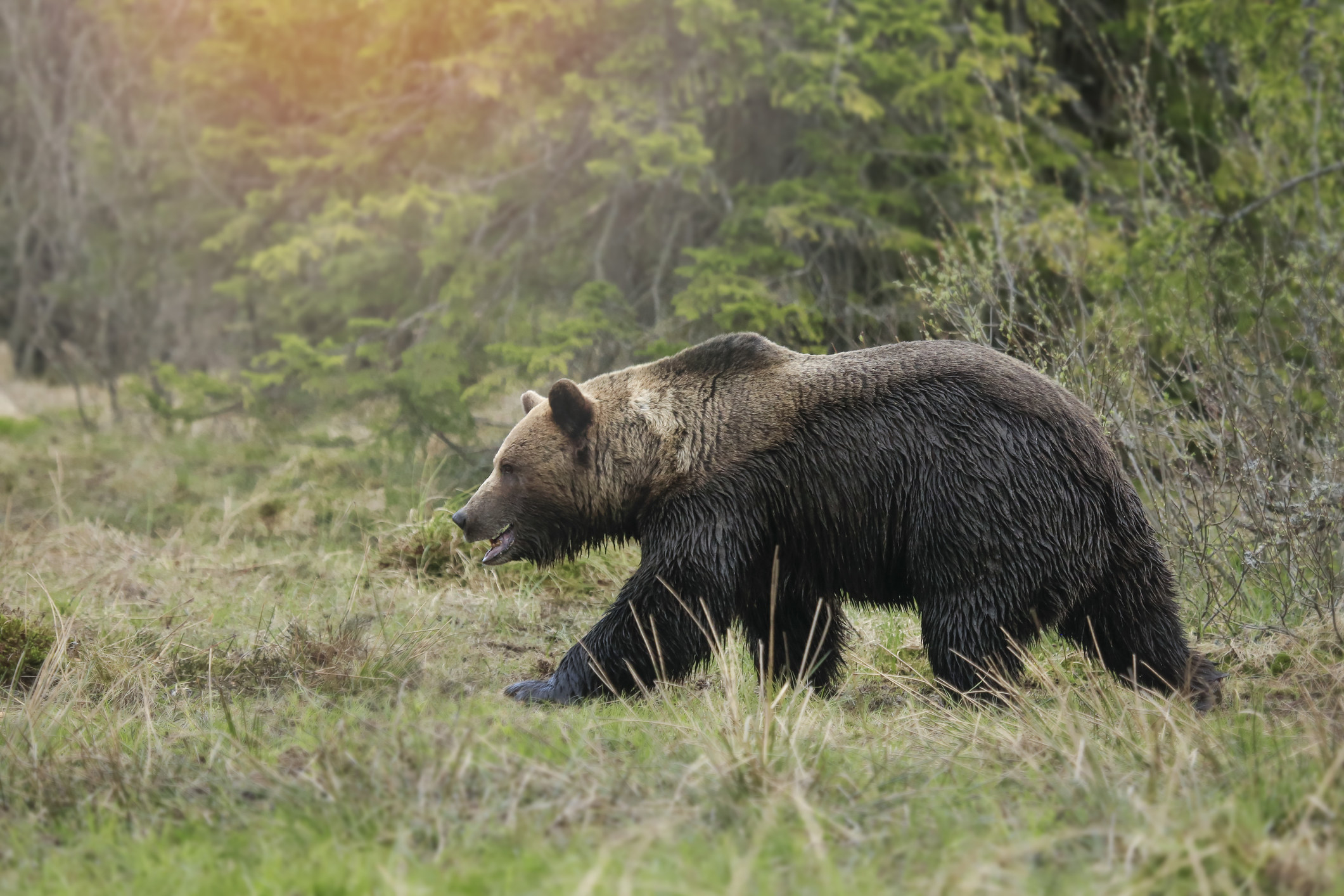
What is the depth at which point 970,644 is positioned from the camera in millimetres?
4422

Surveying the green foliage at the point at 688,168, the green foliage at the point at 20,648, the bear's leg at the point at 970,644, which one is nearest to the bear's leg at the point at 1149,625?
the bear's leg at the point at 970,644

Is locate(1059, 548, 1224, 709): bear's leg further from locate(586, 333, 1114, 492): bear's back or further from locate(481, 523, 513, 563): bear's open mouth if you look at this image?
locate(481, 523, 513, 563): bear's open mouth

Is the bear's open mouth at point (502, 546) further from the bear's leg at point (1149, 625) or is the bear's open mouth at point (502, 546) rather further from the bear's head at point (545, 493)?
the bear's leg at point (1149, 625)

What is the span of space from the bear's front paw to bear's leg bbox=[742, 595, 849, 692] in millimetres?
898

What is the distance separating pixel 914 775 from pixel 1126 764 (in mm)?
615

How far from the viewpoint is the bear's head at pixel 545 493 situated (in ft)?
16.8

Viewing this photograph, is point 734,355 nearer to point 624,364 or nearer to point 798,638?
point 798,638

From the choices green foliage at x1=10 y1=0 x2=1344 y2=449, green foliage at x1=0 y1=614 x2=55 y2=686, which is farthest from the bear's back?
green foliage at x1=10 y1=0 x2=1344 y2=449

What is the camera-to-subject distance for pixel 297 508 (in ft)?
27.4

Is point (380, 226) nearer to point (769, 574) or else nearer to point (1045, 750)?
point (769, 574)

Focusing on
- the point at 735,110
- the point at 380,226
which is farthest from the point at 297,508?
the point at 735,110

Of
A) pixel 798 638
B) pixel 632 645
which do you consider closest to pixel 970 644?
pixel 798 638

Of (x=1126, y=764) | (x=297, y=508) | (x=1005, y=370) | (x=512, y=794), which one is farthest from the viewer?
(x=297, y=508)

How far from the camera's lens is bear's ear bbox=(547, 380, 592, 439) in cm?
500
